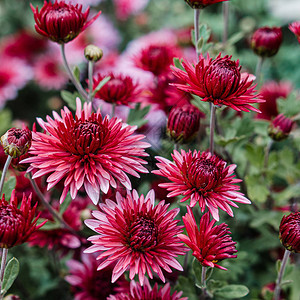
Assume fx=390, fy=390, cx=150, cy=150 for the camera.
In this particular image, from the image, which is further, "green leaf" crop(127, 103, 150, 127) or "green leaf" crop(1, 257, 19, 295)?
"green leaf" crop(127, 103, 150, 127)

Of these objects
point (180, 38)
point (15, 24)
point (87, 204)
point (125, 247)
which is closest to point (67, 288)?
point (87, 204)

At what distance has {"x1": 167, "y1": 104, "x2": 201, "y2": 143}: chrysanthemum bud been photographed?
698mm

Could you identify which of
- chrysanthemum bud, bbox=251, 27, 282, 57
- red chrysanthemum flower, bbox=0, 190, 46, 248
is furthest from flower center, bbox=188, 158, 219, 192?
chrysanthemum bud, bbox=251, 27, 282, 57

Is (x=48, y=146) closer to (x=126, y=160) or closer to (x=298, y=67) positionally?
(x=126, y=160)

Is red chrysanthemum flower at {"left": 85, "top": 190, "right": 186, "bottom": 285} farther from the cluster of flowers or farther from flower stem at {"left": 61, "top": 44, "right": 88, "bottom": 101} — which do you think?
flower stem at {"left": 61, "top": 44, "right": 88, "bottom": 101}

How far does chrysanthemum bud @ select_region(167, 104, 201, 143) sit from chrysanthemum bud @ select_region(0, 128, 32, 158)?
0.26m

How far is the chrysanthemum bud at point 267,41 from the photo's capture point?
0.83 meters

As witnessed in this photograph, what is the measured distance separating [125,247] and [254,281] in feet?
1.79

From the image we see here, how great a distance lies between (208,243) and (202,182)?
0.29 ft

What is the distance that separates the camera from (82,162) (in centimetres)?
60

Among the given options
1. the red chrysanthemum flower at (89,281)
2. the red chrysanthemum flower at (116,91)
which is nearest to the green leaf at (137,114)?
the red chrysanthemum flower at (116,91)

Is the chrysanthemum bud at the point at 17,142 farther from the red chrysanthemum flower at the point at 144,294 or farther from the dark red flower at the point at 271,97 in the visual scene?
the dark red flower at the point at 271,97

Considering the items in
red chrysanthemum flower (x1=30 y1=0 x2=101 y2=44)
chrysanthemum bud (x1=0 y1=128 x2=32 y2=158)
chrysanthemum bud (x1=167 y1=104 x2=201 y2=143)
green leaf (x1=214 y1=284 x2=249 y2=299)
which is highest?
red chrysanthemum flower (x1=30 y1=0 x2=101 y2=44)

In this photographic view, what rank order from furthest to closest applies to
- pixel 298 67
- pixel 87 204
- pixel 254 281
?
pixel 298 67 < pixel 254 281 < pixel 87 204
